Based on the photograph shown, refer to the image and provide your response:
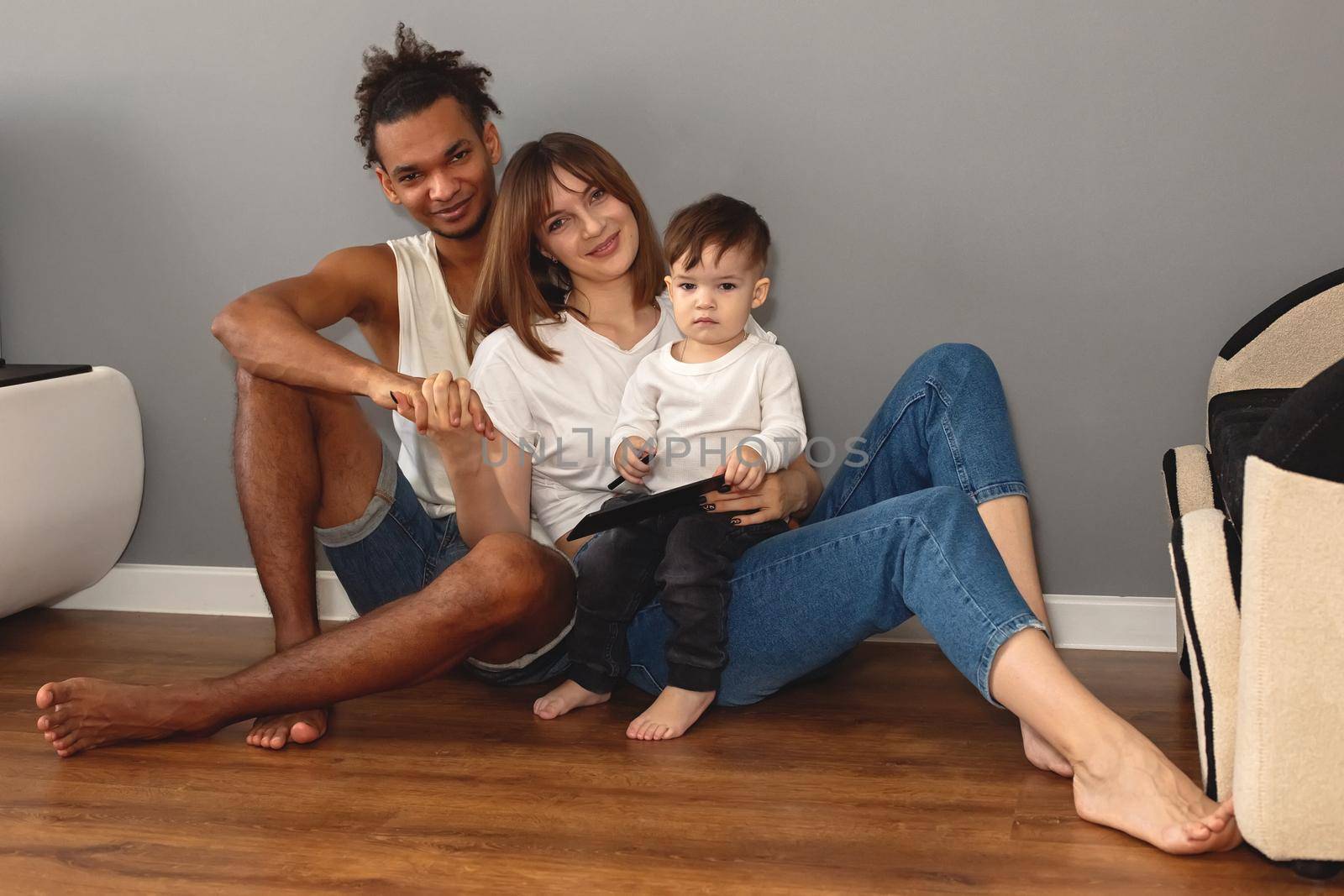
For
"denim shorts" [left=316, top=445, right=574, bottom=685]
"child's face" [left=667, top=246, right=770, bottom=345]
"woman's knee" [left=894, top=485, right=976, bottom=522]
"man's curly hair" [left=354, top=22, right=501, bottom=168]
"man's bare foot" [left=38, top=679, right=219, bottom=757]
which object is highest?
"man's curly hair" [left=354, top=22, right=501, bottom=168]

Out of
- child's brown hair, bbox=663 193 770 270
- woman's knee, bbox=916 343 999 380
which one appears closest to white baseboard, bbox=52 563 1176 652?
woman's knee, bbox=916 343 999 380

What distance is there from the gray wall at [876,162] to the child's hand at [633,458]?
0.60m

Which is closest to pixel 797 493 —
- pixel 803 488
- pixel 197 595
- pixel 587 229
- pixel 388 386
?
pixel 803 488

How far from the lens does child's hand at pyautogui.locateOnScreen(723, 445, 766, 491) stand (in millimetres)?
1645

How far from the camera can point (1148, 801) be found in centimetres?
139

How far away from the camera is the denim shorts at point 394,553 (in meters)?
1.94

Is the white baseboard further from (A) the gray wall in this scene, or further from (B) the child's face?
(B) the child's face

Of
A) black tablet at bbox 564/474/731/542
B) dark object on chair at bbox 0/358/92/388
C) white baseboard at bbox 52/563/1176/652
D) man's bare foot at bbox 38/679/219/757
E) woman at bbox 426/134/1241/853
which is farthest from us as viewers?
white baseboard at bbox 52/563/1176/652

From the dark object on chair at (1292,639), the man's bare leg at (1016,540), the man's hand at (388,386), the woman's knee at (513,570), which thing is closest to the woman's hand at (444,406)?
the man's hand at (388,386)

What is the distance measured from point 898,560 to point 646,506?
0.34 metres

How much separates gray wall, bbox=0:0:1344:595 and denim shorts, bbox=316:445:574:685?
0.56 metres

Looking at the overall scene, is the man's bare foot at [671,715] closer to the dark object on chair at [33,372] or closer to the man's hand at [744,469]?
the man's hand at [744,469]

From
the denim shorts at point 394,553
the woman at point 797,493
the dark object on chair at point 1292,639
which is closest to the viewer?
the dark object on chair at point 1292,639

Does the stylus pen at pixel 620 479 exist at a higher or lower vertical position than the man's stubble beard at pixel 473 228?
lower
